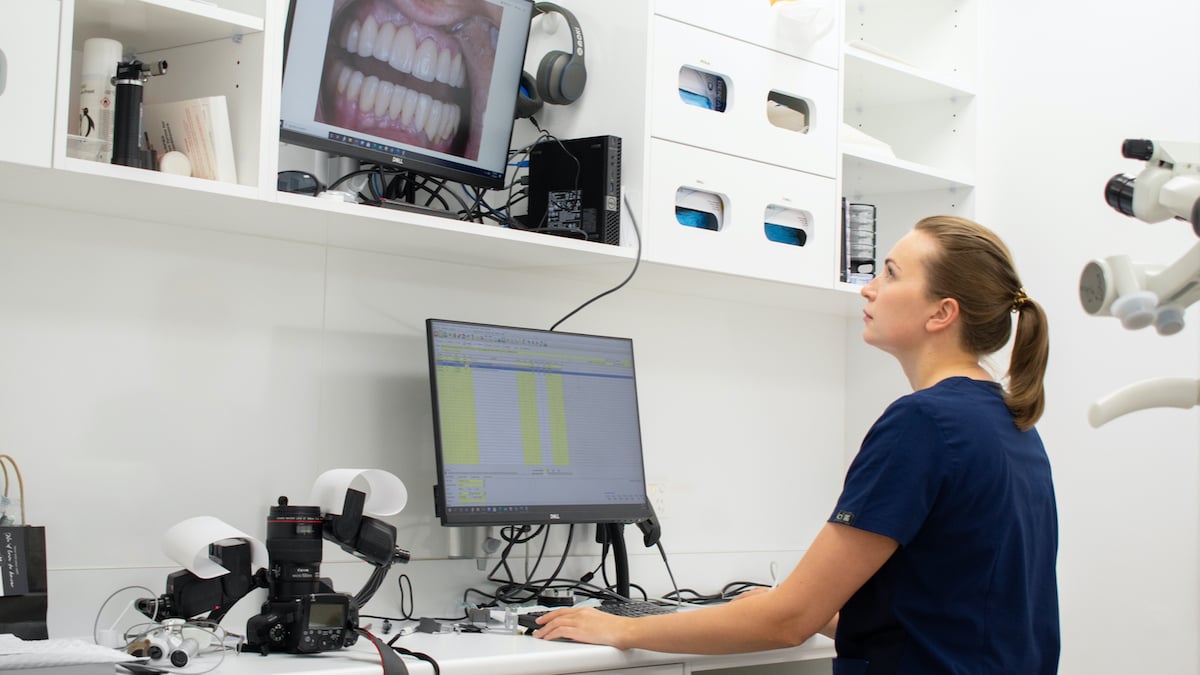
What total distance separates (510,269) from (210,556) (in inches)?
39.2

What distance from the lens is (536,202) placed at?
2342mm

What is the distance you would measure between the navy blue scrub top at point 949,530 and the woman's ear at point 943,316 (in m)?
0.14

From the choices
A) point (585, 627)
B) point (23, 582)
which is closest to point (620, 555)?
point (585, 627)

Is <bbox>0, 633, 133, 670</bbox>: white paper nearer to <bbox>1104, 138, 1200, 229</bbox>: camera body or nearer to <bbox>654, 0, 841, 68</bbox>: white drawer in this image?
<bbox>1104, 138, 1200, 229</bbox>: camera body

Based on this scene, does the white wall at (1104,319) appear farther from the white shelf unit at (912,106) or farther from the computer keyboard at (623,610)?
the computer keyboard at (623,610)

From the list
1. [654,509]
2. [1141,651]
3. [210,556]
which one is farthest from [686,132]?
[1141,651]

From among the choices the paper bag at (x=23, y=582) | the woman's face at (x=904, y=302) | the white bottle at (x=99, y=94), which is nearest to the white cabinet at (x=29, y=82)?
the white bottle at (x=99, y=94)

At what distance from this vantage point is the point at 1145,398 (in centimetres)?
117

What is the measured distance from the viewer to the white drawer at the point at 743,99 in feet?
7.57

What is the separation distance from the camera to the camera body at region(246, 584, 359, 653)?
163 cm

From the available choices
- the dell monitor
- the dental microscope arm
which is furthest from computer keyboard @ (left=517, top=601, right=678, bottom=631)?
the dental microscope arm

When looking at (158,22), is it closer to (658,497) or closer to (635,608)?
(635,608)

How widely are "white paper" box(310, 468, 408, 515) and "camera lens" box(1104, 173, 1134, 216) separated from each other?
1.07 meters

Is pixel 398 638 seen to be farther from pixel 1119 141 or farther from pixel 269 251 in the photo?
pixel 1119 141
